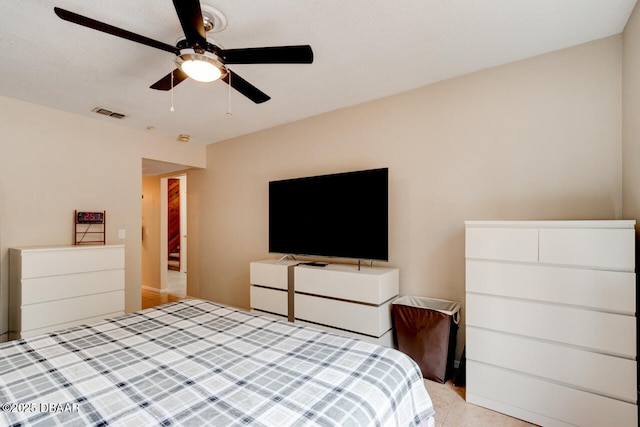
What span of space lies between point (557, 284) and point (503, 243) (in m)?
0.36

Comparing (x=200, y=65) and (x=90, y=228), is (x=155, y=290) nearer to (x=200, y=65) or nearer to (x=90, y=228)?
(x=90, y=228)

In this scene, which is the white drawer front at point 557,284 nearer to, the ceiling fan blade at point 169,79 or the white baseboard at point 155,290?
the ceiling fan blade at point 169,79

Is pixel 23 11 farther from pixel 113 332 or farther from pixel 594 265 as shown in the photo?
pixel 594 265

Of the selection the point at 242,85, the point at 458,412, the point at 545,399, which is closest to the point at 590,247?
the point at 545,399

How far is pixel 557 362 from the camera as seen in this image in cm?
180

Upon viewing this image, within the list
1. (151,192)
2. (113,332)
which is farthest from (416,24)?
(151,192)

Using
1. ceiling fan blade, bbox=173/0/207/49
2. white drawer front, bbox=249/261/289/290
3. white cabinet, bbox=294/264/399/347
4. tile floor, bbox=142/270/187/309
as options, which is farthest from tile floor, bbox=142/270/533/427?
tile floor, bbox=142/270/187/309

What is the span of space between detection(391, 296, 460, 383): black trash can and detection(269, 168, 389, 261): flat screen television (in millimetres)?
526

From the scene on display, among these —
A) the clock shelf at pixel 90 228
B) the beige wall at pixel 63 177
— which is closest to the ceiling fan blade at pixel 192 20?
the beige wall at pixel 63 177

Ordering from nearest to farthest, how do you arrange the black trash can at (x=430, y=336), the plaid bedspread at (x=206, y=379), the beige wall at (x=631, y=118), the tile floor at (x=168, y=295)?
the plaid bedspread at (x=206, y=379) → the beige wall at (x=631, y=118) → the black trash can at (x=430, y=336) → the tile floor at (x=168, y=295)

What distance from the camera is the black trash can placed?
2.34 metres

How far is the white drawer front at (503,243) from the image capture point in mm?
1898

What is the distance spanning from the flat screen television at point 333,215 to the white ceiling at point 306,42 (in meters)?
0.85

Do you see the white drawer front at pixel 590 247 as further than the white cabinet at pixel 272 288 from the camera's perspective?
No
